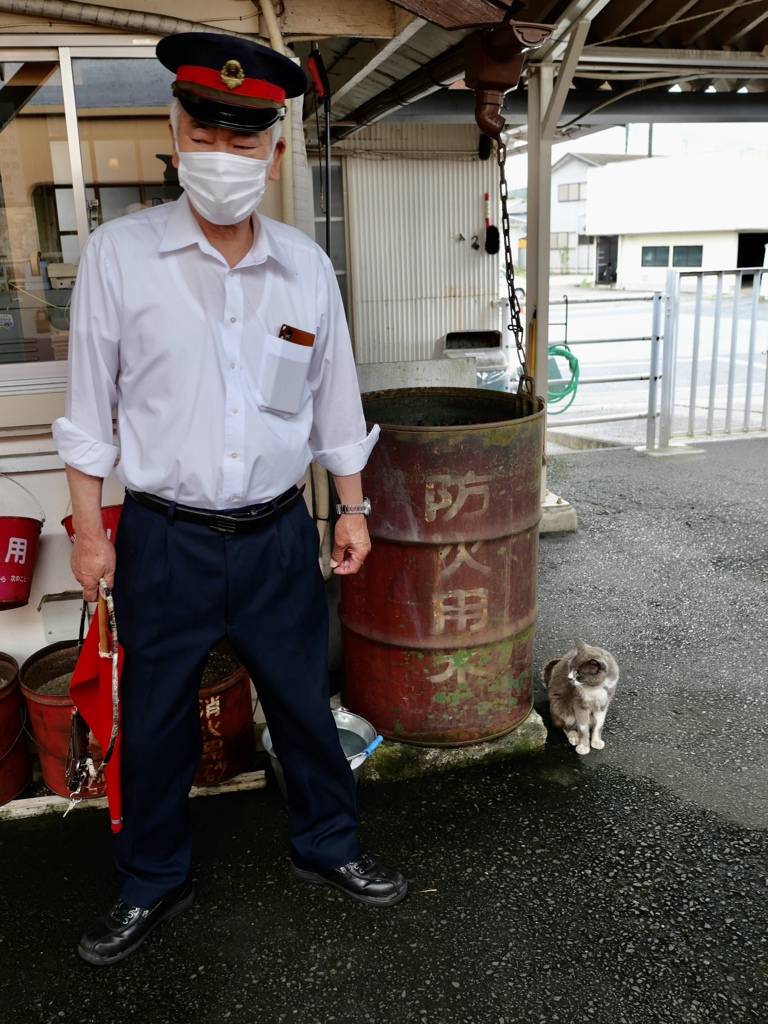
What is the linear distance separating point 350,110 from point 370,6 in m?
3.90

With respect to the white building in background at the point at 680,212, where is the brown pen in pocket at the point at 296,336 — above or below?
below

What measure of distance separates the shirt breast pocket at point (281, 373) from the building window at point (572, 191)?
50087 millimetres

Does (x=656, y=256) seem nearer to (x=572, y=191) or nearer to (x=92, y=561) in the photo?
(x=572, y=191)

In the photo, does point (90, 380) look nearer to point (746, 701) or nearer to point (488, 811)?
point (488, 811)

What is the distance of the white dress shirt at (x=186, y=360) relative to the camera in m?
2.30

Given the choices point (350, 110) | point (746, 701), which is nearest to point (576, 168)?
point (350, 110)

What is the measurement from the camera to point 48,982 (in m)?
2.56

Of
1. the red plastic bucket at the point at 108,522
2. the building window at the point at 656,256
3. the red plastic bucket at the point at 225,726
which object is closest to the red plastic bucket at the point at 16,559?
the red plastic bucket at the point at 108,522

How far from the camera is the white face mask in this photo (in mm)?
2230

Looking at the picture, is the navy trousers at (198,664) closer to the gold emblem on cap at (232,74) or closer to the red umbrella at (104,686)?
the red umbrella at (104,686)

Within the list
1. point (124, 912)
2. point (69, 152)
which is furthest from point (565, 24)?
point (124, 912)

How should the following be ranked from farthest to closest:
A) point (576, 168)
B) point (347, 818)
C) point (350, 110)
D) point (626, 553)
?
point (576, 168) < point (350, 110) < point (626, 553) < point (347, 818)

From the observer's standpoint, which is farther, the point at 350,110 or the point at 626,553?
the point at 350,110

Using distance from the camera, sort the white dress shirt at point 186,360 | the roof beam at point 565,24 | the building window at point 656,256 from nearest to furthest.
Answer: the white dress shirt at point 186,360, the roof beam at point 565,24, the building window at point 656,256
